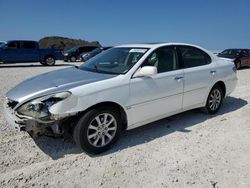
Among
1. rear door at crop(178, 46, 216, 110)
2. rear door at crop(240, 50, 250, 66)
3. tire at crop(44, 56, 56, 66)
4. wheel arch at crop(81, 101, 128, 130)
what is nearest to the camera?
wheel arch at crop(81, 101, 128, 130)

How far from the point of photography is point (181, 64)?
15.4 feet

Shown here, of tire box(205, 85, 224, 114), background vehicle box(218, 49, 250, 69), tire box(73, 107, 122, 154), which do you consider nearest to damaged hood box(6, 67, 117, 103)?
tire box(73, 107, 122, 154)

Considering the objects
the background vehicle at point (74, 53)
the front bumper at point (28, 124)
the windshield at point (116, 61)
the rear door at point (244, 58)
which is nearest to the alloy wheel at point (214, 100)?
the windshield at point (116, 61)

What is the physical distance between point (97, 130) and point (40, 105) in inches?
34.4

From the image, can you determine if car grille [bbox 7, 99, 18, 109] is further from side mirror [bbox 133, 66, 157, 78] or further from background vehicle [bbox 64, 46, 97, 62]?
background vehicle [bbox 64, 46, 97, 62]

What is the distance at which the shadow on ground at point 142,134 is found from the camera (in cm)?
378

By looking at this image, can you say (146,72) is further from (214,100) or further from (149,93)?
(214,100)

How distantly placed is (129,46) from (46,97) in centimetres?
214

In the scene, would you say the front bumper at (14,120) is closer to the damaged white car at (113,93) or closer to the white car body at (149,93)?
the damaged white car at (113,93)

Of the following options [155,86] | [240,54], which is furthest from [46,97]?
[240,54]

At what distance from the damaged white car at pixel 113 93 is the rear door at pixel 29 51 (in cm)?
1452

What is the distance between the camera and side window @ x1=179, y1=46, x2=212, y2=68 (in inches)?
191

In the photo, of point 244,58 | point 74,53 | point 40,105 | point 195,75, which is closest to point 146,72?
point 195,75

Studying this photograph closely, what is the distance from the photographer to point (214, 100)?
5.52 meters
